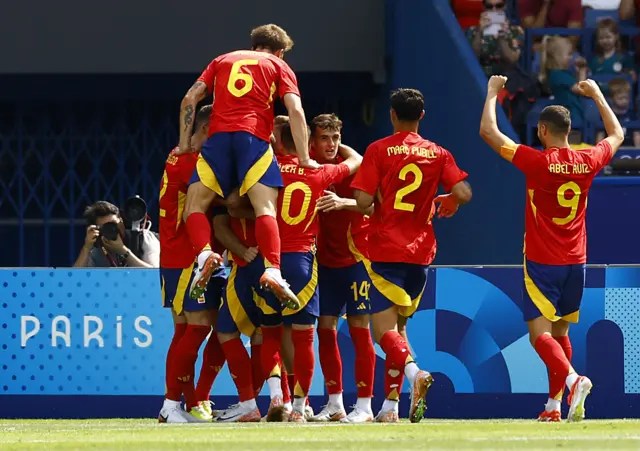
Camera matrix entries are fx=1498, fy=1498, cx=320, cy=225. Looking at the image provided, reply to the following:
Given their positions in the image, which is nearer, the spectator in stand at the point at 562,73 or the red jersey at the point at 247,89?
the red jersey at the point at 247,89

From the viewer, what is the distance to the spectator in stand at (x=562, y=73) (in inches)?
592

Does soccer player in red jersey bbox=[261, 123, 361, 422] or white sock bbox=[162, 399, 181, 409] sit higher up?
soccer player in red jersey bbox=[261, 123, 361, 422]

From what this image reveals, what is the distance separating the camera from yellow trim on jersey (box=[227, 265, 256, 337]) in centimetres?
955

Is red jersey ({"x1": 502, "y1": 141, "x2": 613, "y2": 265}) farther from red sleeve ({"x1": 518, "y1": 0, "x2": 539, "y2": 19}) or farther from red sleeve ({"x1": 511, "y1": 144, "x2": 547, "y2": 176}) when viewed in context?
red sleeve ({"x1": 518, "y1": 0, "x2": 539, "y2": 19})

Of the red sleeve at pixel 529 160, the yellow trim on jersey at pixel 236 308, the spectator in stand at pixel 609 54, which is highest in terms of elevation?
the spectator in stand at pixel 609 54

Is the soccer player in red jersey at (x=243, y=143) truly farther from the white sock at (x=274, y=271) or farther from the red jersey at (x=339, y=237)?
the red jersey at (x=339, y=237)

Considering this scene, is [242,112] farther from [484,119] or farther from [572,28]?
[572,28]

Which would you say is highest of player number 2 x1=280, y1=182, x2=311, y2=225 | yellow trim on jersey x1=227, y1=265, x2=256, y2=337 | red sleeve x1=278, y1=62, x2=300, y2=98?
red sleeve x1=278, y1=62, x2=300, y2=98

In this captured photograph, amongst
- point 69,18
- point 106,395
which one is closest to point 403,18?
point 69,18

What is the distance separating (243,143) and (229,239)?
0.78 m

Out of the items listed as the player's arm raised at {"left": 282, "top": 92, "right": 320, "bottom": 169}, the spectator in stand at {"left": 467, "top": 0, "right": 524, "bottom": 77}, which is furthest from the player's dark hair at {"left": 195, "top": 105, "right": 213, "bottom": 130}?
the spectator in stand at {"left": 467, "top": 0, "right": 524, "bottom": 77}

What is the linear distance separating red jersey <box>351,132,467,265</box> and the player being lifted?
1.94 feet

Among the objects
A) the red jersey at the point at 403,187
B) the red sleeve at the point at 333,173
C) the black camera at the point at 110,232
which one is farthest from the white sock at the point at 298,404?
the black camera at the point at 110,232

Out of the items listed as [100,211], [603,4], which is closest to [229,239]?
[100,211]
